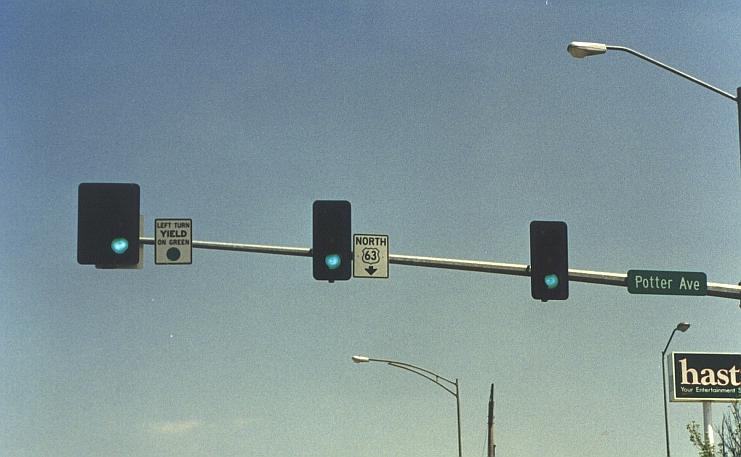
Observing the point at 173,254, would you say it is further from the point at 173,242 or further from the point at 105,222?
the point at 105,222

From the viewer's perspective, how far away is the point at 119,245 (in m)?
21.2

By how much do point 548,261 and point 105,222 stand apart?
7605mm

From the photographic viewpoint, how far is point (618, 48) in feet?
81.4

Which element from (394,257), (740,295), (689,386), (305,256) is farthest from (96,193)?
(689,386)

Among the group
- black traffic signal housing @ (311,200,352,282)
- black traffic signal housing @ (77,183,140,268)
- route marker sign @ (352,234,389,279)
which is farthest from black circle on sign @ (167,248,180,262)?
route marker sign @ (352,234,389,279)

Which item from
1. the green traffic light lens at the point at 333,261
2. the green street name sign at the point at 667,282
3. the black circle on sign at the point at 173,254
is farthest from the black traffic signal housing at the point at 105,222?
the green street name sign at the point at 667,282

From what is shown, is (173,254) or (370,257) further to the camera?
(370,257)

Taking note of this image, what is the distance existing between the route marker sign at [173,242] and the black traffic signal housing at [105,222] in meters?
0.86

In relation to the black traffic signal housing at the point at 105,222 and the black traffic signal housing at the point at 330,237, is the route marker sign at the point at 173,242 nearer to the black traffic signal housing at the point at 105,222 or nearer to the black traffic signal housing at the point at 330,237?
the black traffic signal housing at the point at 105,222

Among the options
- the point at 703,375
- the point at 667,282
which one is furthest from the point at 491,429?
the point at 667,282

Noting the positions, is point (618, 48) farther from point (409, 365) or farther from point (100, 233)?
point (409, 365)

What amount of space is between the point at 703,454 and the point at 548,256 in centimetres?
1078

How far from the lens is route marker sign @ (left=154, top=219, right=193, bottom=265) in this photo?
22.1 meters

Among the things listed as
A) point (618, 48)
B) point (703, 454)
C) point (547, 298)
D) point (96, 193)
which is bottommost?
point (703, 454)
